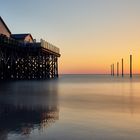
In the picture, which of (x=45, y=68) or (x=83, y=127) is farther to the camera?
(x=45, y=68)

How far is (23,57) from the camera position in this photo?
51594mm

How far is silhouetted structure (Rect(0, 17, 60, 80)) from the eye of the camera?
41934 millimetres

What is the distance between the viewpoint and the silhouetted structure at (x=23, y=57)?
4193 centimetres

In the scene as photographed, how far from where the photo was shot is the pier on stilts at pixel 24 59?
4175 cm

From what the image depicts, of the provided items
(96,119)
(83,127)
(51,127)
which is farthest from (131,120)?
(51,127)

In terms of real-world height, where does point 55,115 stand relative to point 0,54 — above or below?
below

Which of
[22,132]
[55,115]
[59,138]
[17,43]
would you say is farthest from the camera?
[17,43]

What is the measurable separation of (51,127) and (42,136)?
1.19m

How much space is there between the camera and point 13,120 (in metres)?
10.3

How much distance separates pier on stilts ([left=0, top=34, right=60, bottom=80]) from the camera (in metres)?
41.8

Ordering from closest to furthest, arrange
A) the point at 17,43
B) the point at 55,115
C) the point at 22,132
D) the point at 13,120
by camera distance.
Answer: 1. the point at 22,132
2. the point at 13,120
3. the point at 55,115
4. the point at 17,43

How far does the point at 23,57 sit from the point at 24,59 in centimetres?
34

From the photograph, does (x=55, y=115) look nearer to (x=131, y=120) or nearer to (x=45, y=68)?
(x=131, y=120)

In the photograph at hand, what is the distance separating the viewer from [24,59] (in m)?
51.5
